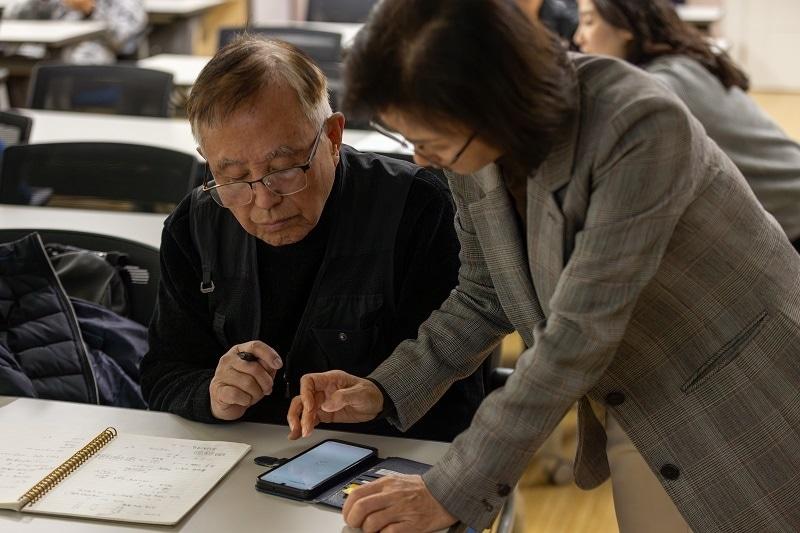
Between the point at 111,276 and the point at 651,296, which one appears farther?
the point at 111,276

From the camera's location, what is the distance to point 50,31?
20.5ft

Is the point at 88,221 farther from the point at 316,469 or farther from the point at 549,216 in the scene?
the point at 549,216

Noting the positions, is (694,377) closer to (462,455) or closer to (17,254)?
(462,455)

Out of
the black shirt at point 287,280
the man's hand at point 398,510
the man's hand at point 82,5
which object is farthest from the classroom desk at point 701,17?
the man's hand at point 398,510

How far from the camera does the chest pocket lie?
1.74m

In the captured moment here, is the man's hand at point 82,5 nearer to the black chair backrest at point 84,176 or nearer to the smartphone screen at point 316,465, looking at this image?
the black chair backrest at point 84,176

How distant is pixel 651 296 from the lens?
1270 millimetres

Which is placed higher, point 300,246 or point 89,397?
point 300,246

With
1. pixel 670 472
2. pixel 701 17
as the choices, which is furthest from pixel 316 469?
pixel 701 17

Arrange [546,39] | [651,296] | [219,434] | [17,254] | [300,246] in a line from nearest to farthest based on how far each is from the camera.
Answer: [546,39] < [651,296] < [219,434] < [300,246] < [17,254]

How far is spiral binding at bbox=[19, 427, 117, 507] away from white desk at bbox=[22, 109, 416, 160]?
2.09 m

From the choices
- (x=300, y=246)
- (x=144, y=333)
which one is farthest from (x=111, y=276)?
(x=300, y=246)

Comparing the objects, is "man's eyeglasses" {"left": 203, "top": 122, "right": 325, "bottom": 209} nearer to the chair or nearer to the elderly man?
the elderly man

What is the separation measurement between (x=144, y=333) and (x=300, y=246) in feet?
1.72
